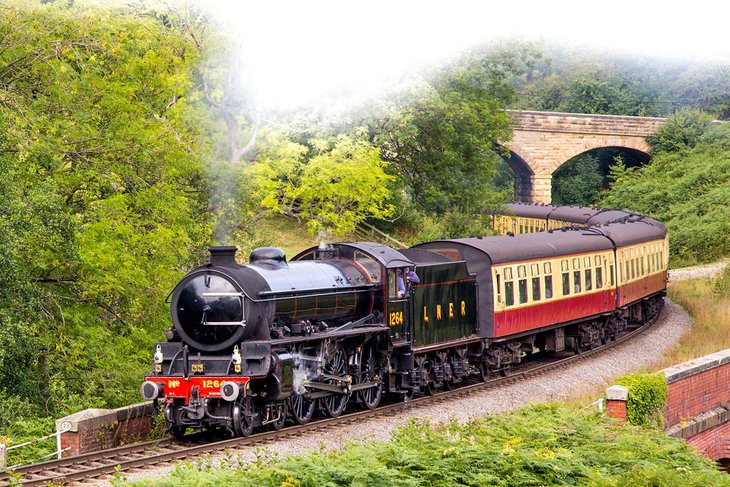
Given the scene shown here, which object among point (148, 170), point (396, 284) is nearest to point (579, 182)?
point (148, 170)

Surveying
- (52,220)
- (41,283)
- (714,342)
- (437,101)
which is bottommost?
(714,342)

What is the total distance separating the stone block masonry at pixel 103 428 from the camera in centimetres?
1402

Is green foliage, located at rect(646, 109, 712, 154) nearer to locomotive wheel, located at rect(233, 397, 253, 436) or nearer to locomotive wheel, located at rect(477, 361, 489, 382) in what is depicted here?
Answer: locomotive wheel, located at rect(477, 361, 489, 382)

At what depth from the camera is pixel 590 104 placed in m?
71.6

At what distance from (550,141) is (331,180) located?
2746 cm

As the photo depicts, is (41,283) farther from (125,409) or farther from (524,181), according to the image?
(524,181)

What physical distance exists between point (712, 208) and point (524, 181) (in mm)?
13246

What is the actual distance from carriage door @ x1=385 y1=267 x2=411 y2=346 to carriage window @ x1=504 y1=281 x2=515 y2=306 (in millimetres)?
3830

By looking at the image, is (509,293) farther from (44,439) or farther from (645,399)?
(44,439)

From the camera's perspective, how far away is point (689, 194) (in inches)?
2211

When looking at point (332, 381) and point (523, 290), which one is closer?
point (332, 381)

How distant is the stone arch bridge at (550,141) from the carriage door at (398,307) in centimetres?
4104

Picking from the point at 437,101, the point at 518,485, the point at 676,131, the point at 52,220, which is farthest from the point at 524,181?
the point at 518,485

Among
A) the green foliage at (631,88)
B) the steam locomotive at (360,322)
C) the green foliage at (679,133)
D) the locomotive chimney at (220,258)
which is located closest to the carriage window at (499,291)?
the steam locomotive at (360,322)
